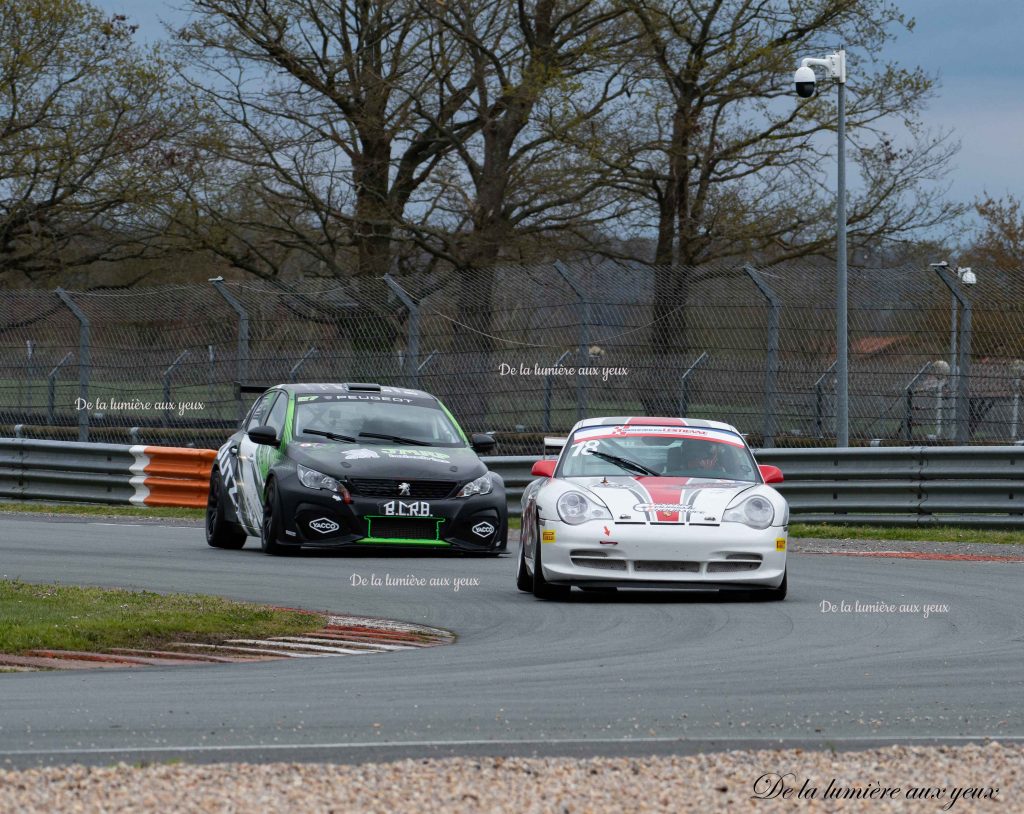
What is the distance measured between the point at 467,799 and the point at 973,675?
372 cm

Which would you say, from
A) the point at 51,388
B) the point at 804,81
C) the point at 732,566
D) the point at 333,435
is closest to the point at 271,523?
the point at 333,435

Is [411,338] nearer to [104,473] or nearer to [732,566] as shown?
→ [104,473]

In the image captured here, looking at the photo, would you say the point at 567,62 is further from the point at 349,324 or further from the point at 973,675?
the point at 973,675

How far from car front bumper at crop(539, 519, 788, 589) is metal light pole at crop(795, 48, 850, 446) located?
771 cm

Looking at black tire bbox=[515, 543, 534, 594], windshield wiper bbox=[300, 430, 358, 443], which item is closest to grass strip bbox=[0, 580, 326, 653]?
black tire bbox=[515, 543, 534, 594]

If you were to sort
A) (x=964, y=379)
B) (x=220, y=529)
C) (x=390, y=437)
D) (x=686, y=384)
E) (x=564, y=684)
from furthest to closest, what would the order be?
(x=686, y=384) → (x=964, y=379) → (x=220, y=529) → (x=390, y=437) → (x=564, y=684)

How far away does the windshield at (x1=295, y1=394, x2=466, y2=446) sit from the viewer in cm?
1535

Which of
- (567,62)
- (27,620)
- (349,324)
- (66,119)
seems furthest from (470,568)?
(66,119)

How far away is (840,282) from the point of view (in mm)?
19703

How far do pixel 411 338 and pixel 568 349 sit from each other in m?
1.99

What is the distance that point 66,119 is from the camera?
33.3 m

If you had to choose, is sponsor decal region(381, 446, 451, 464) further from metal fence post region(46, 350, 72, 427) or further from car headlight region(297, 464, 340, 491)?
metal fence post region(46, 350, 72, 427)

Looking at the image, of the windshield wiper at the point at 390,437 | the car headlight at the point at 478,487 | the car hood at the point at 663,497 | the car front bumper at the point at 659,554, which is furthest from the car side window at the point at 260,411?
the car front bumper at the point at 659,554

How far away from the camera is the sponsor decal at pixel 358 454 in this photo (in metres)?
14.7
